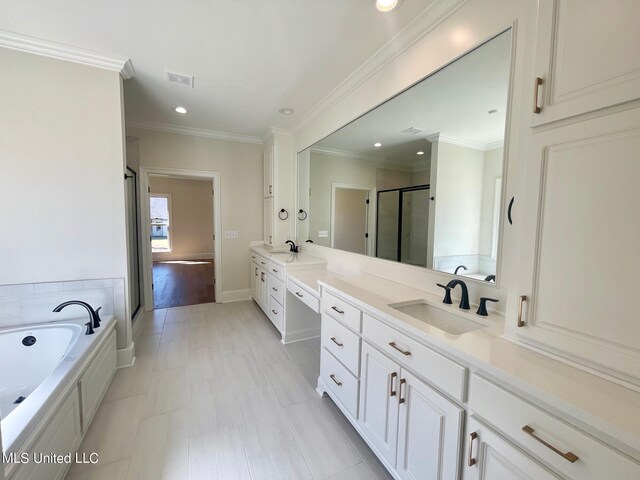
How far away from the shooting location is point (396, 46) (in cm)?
187

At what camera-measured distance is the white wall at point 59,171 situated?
2043 mm

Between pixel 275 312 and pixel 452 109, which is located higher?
pixel 452 109

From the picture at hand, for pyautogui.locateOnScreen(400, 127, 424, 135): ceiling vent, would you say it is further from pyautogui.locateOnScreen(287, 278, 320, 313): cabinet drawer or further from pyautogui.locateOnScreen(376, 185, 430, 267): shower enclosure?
pyautogui.locateOnScreen(287, 278, 320, 313): cabinet drawer

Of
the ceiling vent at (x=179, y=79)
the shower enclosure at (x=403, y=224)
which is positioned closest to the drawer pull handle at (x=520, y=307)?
the shower enclosure at (x=403, y=224)

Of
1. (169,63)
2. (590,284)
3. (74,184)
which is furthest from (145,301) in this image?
(590,284)

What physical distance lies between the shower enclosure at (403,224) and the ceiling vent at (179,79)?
2.08 m

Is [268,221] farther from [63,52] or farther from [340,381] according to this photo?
[340,381]

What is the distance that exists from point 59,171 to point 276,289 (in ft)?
7.20

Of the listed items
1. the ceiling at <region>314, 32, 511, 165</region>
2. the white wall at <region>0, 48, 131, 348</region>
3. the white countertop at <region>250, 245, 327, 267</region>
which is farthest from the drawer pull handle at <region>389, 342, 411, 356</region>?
the white wall at <region>0, 48, 131, 348</region>

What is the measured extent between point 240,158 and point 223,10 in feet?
8.76

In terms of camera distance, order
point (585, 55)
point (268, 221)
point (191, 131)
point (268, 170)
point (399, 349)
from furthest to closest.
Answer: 1. point (268, 221)
2. point (268, 170)
3. point (191, 131)
4. point (399, 349)
5. point (585, 55)

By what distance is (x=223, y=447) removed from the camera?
162cm

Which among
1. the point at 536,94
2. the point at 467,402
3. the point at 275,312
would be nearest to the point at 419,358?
the point at 467,402

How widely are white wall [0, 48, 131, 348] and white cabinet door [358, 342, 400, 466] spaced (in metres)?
2.25
